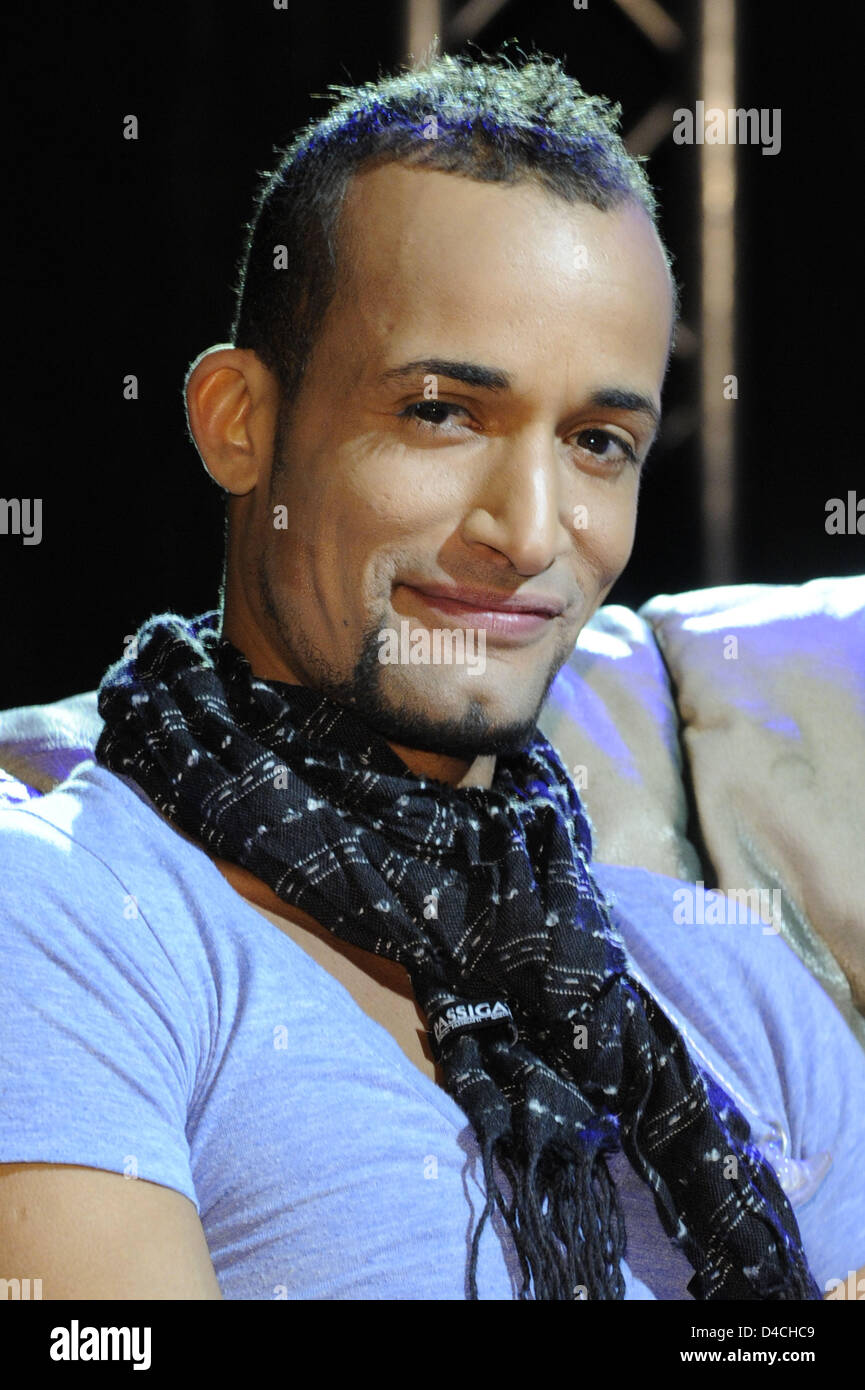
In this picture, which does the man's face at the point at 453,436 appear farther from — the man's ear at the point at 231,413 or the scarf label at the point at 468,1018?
the scarf label at the point at 468,1018

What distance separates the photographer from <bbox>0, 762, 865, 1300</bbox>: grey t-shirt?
2.77ft

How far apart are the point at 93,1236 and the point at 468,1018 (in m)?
0.31

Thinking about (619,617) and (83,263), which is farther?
(83,263)

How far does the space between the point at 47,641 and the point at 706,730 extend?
132 centimetres

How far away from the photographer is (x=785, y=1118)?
3.92 ft

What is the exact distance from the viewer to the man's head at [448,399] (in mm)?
1057

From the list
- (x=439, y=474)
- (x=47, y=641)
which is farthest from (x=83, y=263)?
(x=439, y=474)

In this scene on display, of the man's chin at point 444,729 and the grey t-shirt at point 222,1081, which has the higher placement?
the man's chin at point 444,729

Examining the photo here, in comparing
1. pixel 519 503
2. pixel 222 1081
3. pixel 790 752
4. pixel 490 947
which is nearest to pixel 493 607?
pixel 519 503

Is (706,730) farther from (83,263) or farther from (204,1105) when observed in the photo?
(83,263)

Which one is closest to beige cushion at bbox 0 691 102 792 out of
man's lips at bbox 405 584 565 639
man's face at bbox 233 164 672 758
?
man's face at bbox 233 164 672 758

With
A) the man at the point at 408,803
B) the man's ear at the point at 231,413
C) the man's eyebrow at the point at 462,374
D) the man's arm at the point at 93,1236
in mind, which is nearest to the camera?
the man's arm at the point at 93,1236

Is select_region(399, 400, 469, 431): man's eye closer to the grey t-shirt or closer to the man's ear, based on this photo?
the man's ear

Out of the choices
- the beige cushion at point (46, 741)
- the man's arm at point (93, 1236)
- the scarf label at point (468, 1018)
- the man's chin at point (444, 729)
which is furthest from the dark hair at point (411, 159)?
the man's arm at point (93, 1236)
